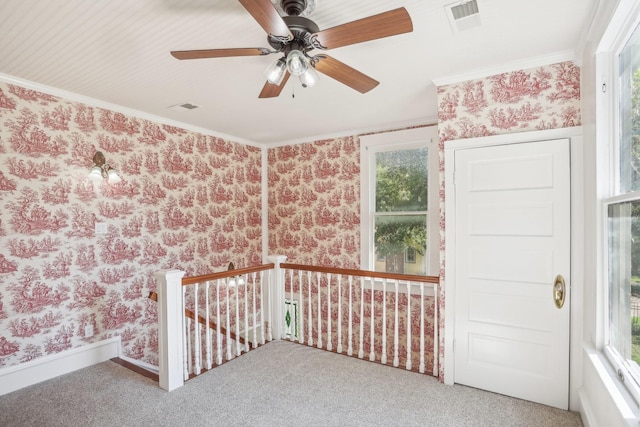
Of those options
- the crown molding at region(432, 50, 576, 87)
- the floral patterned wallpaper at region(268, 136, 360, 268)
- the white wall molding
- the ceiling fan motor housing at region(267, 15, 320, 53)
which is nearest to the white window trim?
the crown molding at region(432, 50, 576, 87)

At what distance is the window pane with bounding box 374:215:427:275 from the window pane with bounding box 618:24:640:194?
7.79ft

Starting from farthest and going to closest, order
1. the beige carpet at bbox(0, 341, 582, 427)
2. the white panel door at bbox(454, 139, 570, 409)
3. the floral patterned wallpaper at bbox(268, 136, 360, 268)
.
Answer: the floral patterned wallpaper at bbox(268, 136, 360, 268) < the white panel door at bbox(454, 139, 570, 409) < the beige carpet at bbox(0, 341, 582, 427)

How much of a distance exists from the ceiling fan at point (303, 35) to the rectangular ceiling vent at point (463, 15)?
0.57m

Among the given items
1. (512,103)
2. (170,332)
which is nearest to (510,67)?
(512,103)

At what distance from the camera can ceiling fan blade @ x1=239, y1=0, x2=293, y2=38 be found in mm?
1328

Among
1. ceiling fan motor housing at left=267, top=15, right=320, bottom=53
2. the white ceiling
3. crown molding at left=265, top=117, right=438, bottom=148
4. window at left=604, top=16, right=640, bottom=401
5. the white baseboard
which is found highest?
the white ceiling

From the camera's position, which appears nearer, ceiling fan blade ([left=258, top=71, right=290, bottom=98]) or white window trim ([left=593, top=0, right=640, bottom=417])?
white window trim ([left=593, top=0, right=640, bottom=417])

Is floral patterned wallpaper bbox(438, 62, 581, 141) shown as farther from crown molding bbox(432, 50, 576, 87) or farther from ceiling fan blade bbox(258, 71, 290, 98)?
ceiling fan blade bbox(258, 71, 290, 98)

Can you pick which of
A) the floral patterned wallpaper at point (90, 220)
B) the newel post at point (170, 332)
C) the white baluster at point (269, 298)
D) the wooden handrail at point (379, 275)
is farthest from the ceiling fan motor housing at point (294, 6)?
the white baluster at point (269, 298)

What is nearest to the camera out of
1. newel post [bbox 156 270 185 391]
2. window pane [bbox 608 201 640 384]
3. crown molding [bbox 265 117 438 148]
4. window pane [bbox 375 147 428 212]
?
window pane [bbox 608 201 640 384]

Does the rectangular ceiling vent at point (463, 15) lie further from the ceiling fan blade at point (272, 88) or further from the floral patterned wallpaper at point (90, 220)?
the floral patterned wallpaper at point (90, 220)

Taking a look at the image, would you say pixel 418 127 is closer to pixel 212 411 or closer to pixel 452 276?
pixel 452 276

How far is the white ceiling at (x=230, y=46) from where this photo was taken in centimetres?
188

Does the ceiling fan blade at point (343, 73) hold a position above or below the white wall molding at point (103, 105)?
below
